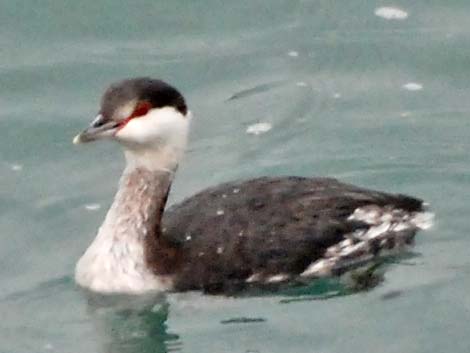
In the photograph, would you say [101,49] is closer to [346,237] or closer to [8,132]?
[8,132]

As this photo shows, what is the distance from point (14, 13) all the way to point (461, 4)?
354 cm

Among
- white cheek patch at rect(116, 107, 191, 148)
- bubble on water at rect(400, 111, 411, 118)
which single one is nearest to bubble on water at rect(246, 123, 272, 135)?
bubble on water at rect(400, 111, 411, 118)

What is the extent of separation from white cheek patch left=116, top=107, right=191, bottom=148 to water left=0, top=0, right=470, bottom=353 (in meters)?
0.93

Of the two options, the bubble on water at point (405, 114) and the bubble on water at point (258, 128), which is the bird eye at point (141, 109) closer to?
the bubble on water at point (258, 128)

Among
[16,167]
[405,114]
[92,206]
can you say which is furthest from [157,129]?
[405,114]

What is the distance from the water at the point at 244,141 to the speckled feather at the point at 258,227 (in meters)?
0.16

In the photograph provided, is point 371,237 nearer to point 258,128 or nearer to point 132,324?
point 132,324

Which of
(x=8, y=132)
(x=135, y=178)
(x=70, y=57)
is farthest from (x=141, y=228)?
(x=70, y=57)

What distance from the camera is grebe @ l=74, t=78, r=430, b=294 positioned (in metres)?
11.2

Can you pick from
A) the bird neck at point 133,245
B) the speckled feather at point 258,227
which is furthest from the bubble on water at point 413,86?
the bird neck at point 133,245

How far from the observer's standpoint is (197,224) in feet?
37.7

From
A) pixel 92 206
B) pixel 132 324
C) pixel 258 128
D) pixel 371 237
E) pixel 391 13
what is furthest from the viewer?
pixel 391 13

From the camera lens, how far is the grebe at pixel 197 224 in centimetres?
1116

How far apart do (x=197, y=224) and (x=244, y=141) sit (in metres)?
1.96
